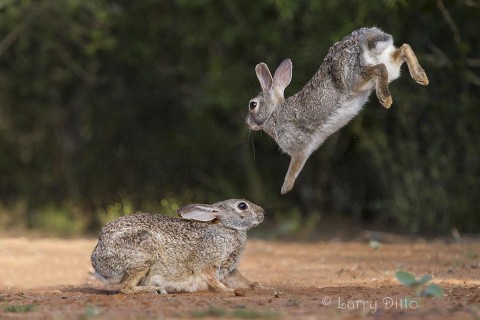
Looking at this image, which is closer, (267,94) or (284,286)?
(284,286)

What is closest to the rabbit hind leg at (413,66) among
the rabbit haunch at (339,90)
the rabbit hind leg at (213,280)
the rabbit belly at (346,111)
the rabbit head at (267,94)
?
the rabbit haunch at (339,90)

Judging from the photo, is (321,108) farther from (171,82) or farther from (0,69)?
(0,69)

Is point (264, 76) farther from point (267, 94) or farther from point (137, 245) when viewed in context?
point (137, 245)

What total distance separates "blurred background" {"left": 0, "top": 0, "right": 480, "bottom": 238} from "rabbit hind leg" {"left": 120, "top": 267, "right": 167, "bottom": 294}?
516cm

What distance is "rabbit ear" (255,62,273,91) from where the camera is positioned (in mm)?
9211

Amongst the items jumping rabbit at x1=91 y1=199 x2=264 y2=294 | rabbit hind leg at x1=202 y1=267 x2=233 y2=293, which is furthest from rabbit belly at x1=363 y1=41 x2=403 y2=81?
rabbit hind leg at x1=202 y1=267 x2=233 y2=293

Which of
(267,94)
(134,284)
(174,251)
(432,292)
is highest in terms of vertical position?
(267,94)

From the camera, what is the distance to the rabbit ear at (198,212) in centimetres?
787

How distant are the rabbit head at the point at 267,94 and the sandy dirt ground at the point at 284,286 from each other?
59.9 inches

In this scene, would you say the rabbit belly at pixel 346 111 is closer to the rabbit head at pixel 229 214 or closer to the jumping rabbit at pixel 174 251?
the rabbit head at pixel 229 214

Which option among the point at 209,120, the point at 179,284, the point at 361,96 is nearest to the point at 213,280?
the point at 179,284

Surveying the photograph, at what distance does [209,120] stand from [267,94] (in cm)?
627

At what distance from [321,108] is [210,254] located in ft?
5.22

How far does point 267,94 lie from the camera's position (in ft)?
30.1
